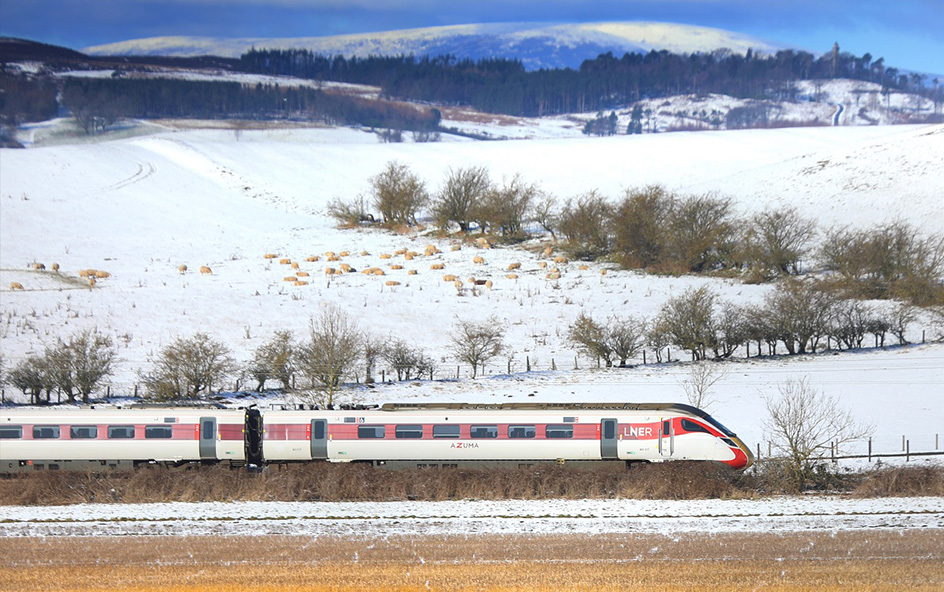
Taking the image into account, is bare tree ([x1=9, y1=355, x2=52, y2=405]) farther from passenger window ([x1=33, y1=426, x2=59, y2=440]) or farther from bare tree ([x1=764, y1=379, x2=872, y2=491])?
bare tree ([x1=764, y1=379, x2=872, y2=491])

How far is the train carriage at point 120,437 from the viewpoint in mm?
27703

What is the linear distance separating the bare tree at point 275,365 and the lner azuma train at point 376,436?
40.3ft

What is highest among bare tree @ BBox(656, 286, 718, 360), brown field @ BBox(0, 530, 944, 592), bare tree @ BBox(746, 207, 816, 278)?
bare tree @ BBox(746, 207, 816, 278)

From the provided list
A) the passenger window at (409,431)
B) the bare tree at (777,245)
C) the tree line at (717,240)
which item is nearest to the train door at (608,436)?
the passenger window at (409,431)

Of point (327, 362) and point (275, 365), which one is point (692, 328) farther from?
point (275, 365)

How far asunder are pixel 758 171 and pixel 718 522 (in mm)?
85432

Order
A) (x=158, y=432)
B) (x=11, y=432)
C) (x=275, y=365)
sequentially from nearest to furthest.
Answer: (x=158, y=432), (x=11, y=432), (x=275, y=365)

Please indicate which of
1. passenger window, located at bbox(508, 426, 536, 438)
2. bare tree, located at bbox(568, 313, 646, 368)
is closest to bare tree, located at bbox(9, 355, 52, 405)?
passenger window, located at bbox(508, 426, 536, 438)

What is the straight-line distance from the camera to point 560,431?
27.0 meters

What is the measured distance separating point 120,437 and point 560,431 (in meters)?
13.0

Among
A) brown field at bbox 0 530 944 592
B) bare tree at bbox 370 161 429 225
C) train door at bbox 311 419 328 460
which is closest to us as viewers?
brown field at bbox 0 530 944 592

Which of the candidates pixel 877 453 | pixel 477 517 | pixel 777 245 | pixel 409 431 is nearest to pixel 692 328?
pixel 877 453

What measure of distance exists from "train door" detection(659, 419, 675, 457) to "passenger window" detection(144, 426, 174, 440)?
1436 centimetres

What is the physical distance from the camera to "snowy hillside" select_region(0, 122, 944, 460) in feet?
135
